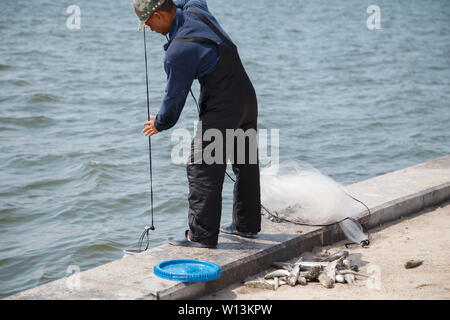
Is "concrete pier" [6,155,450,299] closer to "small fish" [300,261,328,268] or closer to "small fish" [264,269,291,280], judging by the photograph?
"small fish" [264,269,291,280]

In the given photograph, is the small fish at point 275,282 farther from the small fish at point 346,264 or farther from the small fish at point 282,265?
the small fish at point 346,264

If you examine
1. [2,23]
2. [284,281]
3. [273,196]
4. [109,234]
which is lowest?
[109,234]

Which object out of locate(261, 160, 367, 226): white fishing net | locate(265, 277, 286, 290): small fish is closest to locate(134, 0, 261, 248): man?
locate(265, 277, 286, 290): small fish

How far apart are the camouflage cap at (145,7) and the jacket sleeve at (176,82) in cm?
32

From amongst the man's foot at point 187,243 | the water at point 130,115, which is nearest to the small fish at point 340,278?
the man's foot at point 187,243

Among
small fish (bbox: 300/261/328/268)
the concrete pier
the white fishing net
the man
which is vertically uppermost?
the man

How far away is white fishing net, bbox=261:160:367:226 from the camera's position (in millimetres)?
5449

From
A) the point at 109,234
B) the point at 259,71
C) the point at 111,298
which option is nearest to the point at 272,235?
the point at 111,298

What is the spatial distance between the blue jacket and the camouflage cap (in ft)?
0.57

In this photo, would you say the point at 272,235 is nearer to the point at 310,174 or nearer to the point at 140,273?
the point at 310,174

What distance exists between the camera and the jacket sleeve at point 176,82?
14.5ft

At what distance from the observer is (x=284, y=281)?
4633 mm

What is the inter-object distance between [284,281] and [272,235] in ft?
2.10

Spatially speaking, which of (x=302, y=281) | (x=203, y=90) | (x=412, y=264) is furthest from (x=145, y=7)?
(x=412, y=264)
